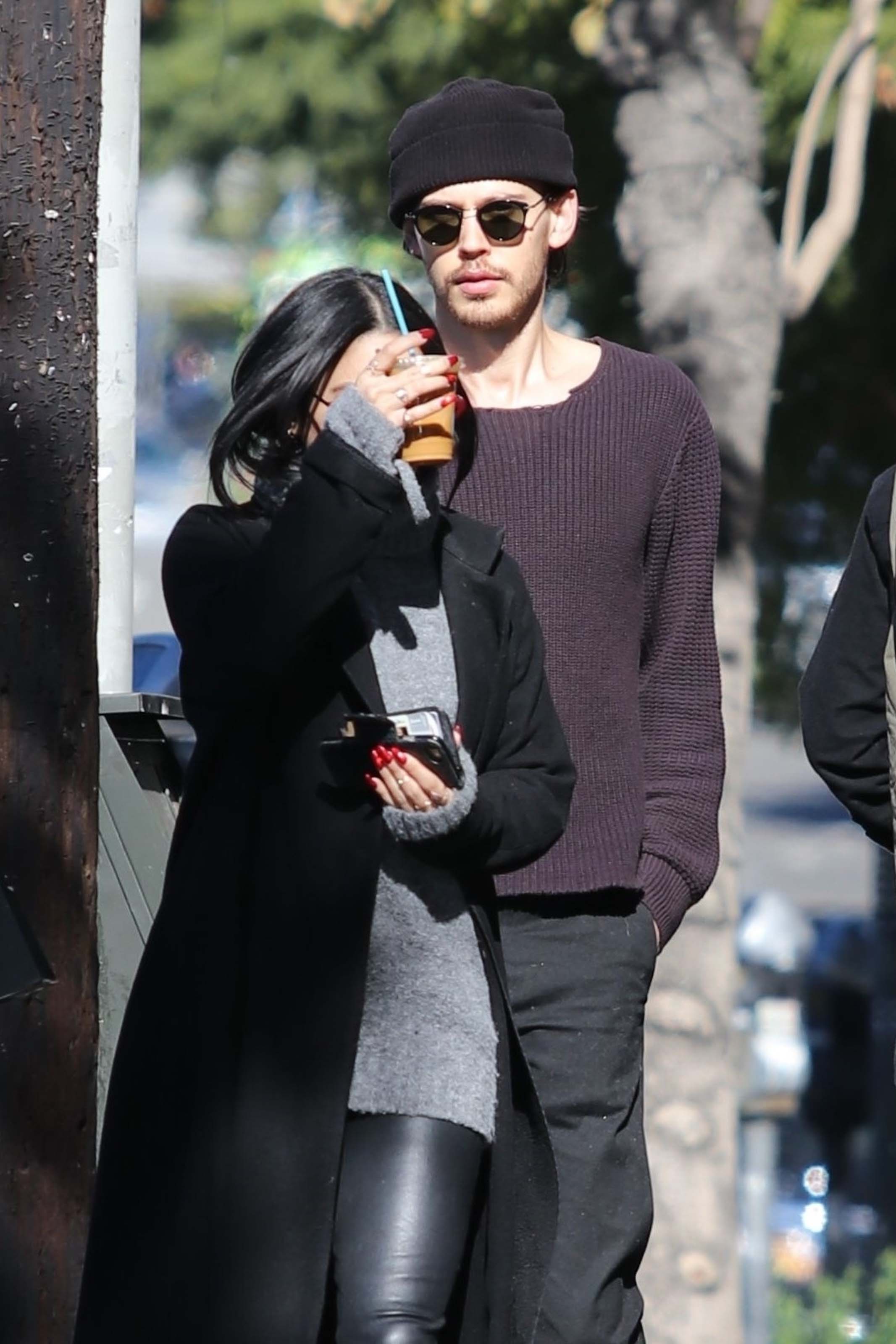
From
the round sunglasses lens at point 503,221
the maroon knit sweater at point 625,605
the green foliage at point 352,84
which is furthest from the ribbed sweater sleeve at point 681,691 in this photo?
the green foliage at point 352,84

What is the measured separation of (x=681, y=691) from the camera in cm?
361

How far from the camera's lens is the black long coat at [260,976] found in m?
2.93

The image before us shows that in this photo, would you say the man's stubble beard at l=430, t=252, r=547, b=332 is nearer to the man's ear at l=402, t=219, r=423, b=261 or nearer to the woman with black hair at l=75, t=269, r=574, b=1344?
the man's ear at l=402, t=219, r=423, b=261

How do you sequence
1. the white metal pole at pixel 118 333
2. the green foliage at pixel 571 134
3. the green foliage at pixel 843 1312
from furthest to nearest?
the green foliage at pixel 571 134 → the green foliage at pixel 843 1312 → the white metal pole at pixel 118 333

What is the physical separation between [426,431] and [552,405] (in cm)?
65

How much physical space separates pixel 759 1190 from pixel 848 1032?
23.1ft

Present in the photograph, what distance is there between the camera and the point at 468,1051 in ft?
9.91

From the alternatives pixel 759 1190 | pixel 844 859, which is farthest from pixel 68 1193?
pixel 844 859

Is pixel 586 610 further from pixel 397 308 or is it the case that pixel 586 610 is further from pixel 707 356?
pixel 707 356

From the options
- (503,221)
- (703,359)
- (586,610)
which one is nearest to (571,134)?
(703,359)

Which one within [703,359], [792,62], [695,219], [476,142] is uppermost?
[792,62]

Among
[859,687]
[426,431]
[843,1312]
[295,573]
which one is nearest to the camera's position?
[295,573]

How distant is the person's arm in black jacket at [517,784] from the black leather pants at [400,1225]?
350 millimetres

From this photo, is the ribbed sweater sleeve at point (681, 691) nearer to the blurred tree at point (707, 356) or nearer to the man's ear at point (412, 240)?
the man's ear at point (412, 240)
